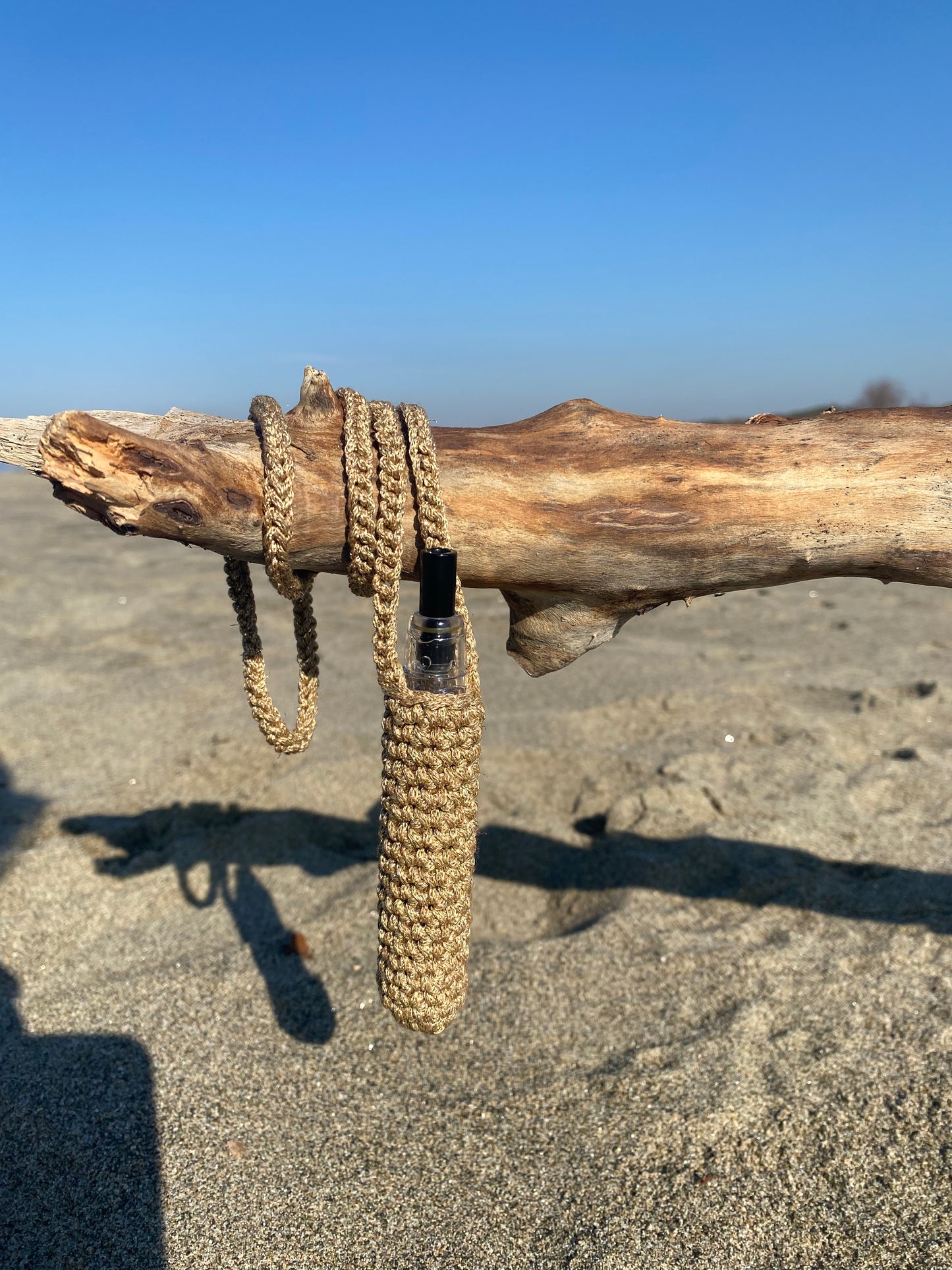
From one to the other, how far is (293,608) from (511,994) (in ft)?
4.44

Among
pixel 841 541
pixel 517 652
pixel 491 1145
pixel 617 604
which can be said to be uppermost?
pixel 841 541

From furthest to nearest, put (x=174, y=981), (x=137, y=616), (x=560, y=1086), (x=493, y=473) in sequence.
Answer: (x=137, y=616) < (x=174, y=981) < (x=560, y=1086) < (x=493, y=473)

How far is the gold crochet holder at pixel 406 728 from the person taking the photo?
62.6 inches

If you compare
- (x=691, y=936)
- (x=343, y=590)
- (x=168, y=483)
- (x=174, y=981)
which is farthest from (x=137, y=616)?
(x=168, y=483)

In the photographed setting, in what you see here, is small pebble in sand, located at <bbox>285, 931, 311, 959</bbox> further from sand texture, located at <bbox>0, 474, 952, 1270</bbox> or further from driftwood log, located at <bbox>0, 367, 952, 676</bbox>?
driftwood log, located at <bbox>0, 367, 952, 676</bbox>

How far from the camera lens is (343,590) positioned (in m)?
7.84

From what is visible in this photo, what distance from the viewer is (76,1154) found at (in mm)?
2002

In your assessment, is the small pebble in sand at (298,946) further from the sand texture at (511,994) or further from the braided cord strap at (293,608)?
the braided cord strap at (293,608)

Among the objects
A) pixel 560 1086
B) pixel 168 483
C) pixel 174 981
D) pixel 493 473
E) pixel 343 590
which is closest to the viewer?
pixel 168 483

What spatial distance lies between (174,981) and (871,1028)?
1.91m

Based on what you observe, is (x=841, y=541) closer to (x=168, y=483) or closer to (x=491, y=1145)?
(x=168, y=483)

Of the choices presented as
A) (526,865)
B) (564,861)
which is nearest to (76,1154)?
(526,865)

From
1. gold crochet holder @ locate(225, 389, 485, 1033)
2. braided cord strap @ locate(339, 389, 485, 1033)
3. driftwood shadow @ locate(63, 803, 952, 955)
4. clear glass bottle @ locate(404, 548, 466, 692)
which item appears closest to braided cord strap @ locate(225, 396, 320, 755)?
gold crochet holder @ locate(225, 389, 485, 1033)

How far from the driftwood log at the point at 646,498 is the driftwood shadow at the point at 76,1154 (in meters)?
1.36
